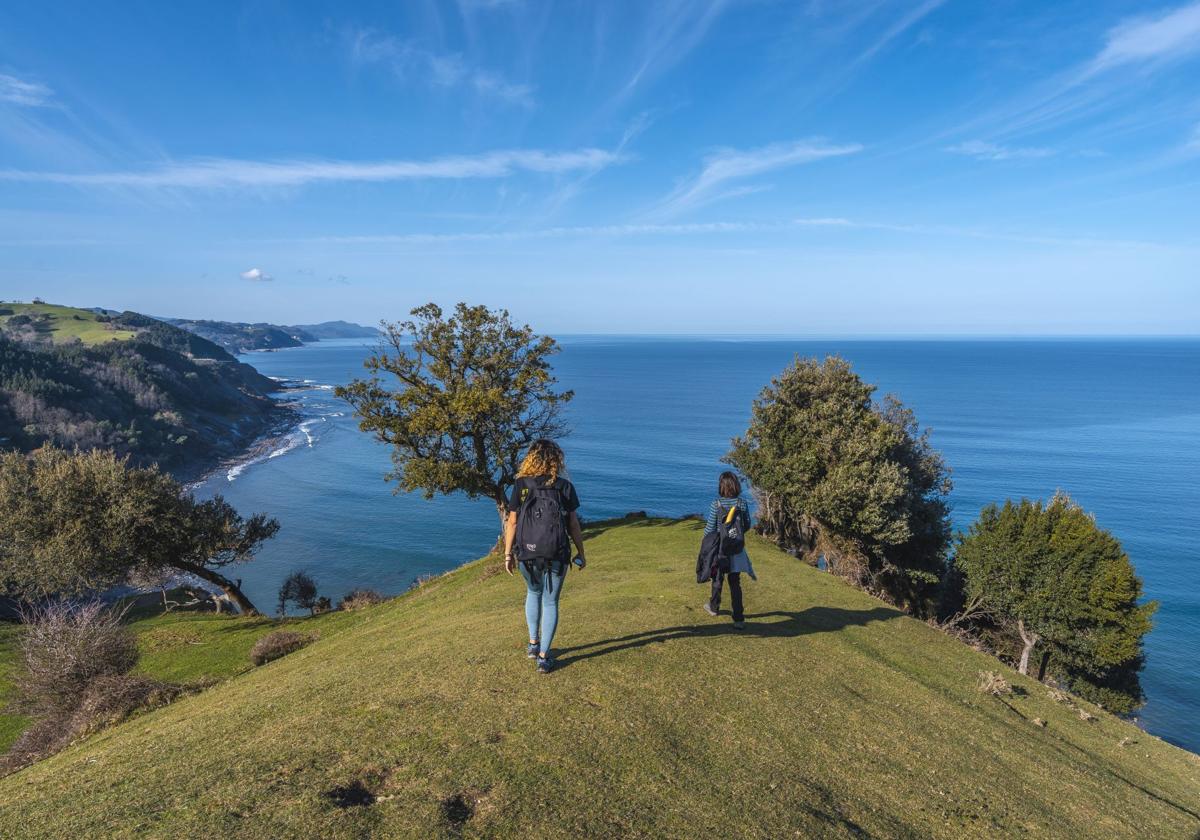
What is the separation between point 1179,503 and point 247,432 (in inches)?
6091

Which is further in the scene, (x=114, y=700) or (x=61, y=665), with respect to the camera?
(x=61, y=665)

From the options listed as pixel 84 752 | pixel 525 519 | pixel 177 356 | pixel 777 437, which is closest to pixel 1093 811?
pixel 525 519

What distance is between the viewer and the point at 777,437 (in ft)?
117

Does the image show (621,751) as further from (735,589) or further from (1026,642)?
(1026,642)

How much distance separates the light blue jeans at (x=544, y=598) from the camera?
957 cm

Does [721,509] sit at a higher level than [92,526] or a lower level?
higher

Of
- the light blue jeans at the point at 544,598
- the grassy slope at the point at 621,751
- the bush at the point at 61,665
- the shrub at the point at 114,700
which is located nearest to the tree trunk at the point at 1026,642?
the grassy slope at the point at 621,751

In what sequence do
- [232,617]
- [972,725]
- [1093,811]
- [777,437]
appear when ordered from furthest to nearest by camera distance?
1. [777,437]
2. [232,617]
3. [972,725]
4. [1093,811]

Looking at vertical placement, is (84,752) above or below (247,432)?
above

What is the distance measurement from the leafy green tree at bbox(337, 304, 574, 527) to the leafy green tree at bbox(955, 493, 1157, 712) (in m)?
26.2

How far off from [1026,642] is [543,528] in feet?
111

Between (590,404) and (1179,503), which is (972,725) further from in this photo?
(590,404)

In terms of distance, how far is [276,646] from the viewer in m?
18.0

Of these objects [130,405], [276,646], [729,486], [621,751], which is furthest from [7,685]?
[130,405]
